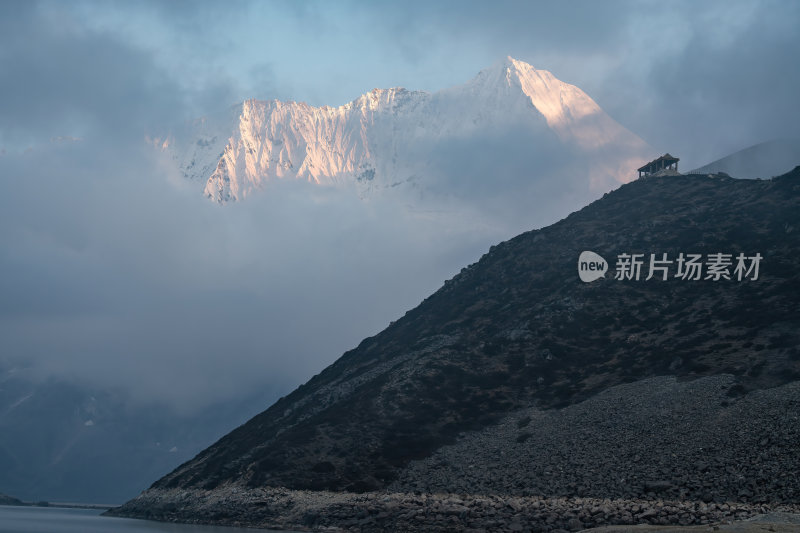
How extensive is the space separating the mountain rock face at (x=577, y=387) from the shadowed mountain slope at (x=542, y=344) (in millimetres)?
447

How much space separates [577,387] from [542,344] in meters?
22.4

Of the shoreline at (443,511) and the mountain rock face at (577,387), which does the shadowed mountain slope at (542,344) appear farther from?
the shoreline at (443,511)

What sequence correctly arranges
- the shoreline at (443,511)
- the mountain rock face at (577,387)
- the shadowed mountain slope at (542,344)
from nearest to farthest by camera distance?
the shoreline at (443,511), the mountain rock face at (577,387), the shadowed mountain slope at (542,344)

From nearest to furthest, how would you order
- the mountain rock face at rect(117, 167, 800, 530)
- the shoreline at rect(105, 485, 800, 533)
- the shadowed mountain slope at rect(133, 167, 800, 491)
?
the shoreline at rect(105, 485, 800, 533)
the mountain rock face at rect(117, 167, 800, 530)
the shadowed mountain slope at rect(133, 167, 800, 491)

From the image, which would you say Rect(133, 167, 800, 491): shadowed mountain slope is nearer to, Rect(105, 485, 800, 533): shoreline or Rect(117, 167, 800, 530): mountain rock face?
Rect(117, 167, 800, 530): mountain rock face

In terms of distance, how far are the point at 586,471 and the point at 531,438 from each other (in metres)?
17.1

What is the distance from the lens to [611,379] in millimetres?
120875

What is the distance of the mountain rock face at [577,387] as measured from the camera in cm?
8719

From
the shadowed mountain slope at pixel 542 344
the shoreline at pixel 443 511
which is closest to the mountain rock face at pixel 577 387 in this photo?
the shadowed mountain slope at pixel 542 344

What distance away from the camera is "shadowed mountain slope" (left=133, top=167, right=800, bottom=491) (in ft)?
383

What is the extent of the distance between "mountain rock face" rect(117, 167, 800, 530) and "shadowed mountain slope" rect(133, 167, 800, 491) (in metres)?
0.45

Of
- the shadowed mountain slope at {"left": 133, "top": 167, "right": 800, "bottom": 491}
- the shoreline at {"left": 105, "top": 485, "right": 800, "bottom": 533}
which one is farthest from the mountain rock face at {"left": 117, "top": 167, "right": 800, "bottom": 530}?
the shoreline at {"left": 105, "top": 485, "right": 800, "bottom": 533}

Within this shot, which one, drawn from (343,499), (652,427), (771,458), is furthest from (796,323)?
(343,499)

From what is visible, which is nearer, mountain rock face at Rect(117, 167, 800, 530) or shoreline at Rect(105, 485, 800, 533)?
shoreline at Rect(105, 485, 800, 533)
